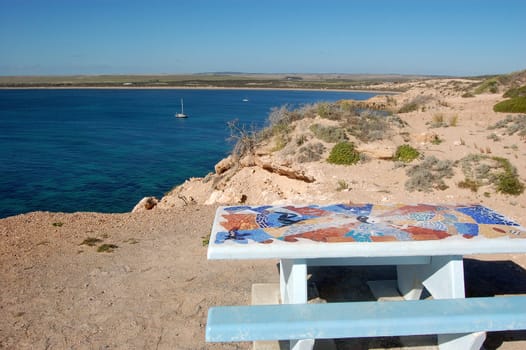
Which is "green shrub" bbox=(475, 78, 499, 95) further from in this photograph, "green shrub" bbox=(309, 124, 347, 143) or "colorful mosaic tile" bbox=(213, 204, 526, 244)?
"colorful mosaic tile" bbox=(213, 204, 526, 244)

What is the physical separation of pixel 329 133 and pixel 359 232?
27.3ft

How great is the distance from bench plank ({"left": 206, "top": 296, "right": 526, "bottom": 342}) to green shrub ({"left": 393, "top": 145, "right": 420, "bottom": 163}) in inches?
281

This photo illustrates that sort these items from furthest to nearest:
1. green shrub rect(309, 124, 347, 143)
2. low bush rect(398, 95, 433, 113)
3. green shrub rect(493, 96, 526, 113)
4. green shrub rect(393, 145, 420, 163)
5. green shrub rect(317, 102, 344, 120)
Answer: low bush rect(398, 95, 433, 113) → green shrub rect(493, 96, 526, 113) → green shrub rect(317, 102, 344, 120) → green shrub rect(309, 124, 347, 143) → green shrub rect(393, 145, 420, 163)

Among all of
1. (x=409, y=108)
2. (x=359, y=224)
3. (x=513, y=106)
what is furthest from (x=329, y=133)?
(x=409, y=108)

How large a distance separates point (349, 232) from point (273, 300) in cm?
118

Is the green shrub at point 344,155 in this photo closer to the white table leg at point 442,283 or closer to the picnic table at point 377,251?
the picnic table at point 377,251

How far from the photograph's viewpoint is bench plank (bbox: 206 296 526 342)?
272 cm

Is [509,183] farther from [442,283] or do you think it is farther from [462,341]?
[462,341]

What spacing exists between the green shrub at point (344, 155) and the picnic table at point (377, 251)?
5.83 meters

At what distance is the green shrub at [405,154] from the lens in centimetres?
995

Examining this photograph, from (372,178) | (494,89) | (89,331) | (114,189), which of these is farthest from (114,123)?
(89,331)

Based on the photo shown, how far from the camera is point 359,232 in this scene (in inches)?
135

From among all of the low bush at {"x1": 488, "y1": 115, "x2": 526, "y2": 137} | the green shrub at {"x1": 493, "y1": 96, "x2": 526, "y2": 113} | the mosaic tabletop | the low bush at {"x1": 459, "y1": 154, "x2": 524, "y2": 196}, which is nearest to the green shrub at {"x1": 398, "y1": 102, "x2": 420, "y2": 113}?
the green shrub at {"x1": 493, "y1": 96, "x2": 526, "y2": 113}

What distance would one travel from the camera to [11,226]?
635 cm
